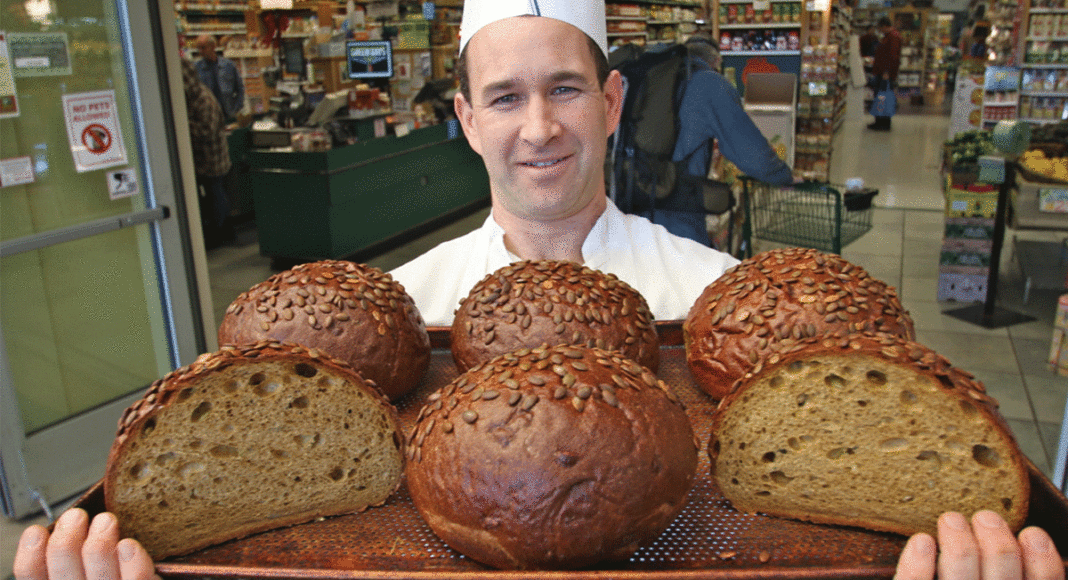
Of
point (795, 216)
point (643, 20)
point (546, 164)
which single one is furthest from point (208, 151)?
point (643, 20)

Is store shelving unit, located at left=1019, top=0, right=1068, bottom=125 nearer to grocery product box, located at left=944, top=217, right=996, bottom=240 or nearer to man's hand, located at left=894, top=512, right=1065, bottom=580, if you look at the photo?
grocery product box, located at left=944, top=217, right=996, bottom=240

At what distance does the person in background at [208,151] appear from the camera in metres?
6.62

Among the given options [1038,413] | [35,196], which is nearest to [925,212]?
[1038,413]

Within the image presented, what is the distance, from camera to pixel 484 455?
0.88 metres

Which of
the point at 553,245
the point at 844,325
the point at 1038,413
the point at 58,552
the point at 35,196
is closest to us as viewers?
the point at 58,552

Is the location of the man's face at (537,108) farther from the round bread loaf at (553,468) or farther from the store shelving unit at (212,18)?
the store shelving unit at (212,18)

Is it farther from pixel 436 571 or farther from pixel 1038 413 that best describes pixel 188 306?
pixel 1038 413

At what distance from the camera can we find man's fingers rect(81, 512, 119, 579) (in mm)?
843

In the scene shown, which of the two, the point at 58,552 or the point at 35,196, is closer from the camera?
→ the point at 58,552

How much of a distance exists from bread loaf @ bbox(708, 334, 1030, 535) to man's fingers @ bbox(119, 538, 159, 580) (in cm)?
72

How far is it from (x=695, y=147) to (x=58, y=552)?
325cm

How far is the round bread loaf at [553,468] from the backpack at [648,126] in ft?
9.16

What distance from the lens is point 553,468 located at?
33.4 inches

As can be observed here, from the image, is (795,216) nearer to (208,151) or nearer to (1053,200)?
(1053,200)
